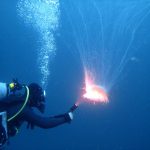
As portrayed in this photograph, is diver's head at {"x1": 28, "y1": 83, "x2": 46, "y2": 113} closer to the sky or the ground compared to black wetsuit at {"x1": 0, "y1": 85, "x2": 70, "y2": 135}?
closer to the sky

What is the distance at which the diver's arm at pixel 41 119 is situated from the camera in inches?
203

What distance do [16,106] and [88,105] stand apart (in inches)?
802

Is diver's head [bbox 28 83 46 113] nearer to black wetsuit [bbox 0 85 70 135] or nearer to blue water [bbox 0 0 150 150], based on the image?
black wetsuit [bbox 0 85 70 135]

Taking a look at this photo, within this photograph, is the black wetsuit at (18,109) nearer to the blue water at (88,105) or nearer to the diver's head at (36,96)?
the diver's head at (36,96)

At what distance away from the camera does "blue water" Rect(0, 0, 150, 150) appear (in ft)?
81.4

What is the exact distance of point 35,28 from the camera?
118 feet

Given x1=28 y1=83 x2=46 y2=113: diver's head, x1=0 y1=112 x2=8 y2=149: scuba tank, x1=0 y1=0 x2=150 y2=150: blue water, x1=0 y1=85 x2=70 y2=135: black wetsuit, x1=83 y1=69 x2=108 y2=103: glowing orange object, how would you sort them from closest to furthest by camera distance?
x1=0 y1=112 x2=8 y2=149: scuba tank < x1=0 y1=85 x2=70 y2=135: black wetsuit < x1=28 y1=83 x2=46 y2=113: diver's head < x1=83 y1=69 x2=108 y2=103: glowing orange object < x1=0 y1=0 x2=150 y2=150: blue water

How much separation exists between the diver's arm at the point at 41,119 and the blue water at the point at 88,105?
58.9 ft

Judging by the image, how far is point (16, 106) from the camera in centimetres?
507

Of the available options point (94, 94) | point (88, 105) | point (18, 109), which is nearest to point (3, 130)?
point (18, 109)

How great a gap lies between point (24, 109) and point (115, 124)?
22547 mm

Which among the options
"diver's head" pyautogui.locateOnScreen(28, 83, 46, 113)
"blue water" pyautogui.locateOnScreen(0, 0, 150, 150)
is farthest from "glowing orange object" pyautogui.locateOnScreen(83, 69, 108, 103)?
"blue water" pyautogui.locateOnScreen(0, 0, 150, 150)

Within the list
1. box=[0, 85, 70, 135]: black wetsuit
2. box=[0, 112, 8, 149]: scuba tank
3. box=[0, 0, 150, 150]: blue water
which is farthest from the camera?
box=[0, 0, 150, 150]: blue water

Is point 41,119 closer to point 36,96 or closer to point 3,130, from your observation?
point 36,96
